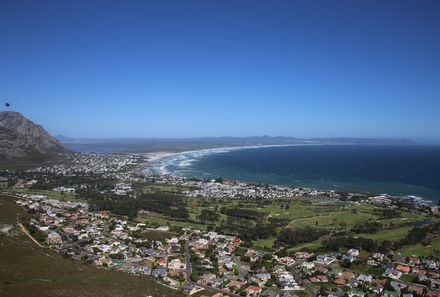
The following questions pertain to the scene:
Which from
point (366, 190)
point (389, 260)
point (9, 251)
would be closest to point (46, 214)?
point (9, 251)

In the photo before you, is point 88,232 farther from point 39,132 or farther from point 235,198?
point 39,132

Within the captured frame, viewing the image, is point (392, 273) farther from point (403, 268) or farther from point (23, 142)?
point (23, 142)

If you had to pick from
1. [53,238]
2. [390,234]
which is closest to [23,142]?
[53,238]

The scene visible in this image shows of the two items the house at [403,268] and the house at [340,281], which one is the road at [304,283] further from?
the house at [403,268]

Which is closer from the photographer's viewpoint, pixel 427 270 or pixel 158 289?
pixel 158 289

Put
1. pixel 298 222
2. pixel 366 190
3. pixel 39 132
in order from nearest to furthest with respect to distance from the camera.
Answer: pixel 298 222
pixel 366 190
pixel 39 132

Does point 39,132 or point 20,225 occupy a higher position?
point 39,132

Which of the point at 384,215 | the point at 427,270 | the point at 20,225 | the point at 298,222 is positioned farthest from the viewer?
the point at 384,215

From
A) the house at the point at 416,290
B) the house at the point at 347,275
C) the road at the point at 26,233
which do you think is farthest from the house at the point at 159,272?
the house at the point at 416,290

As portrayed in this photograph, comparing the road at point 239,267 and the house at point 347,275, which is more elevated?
the house at point 347,275
